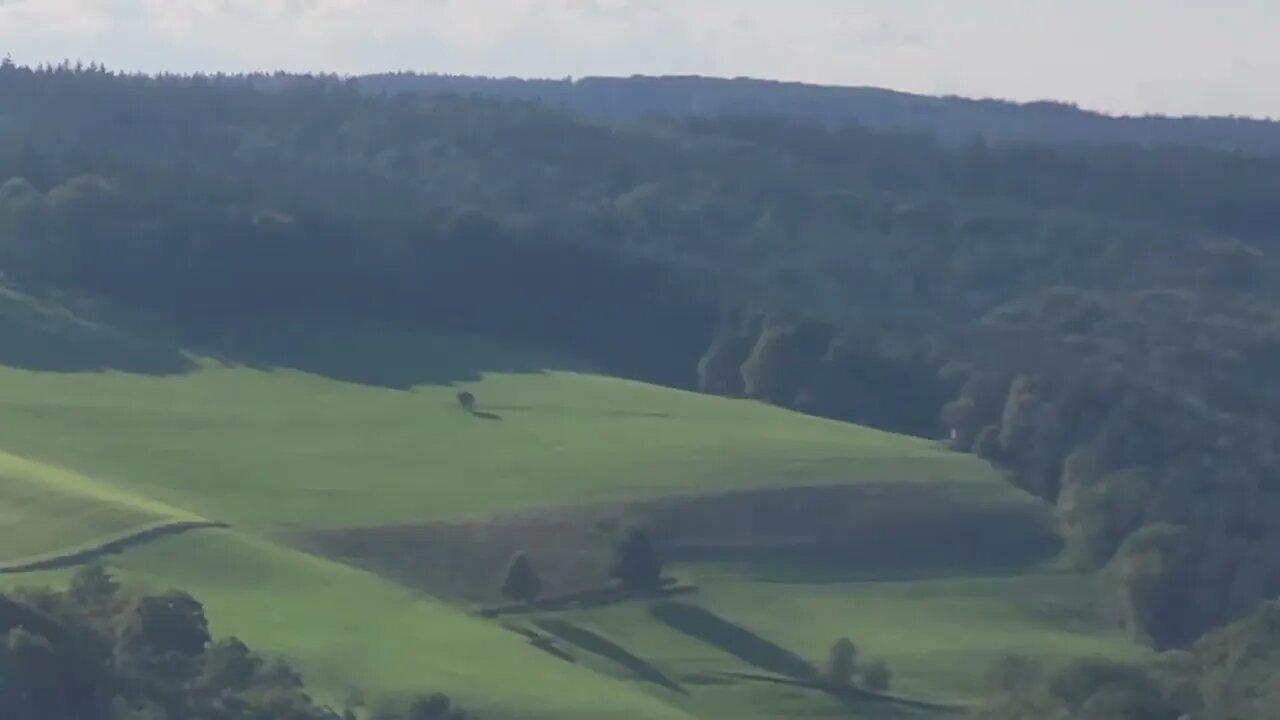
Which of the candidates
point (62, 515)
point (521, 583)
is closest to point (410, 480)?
point (521, 583)

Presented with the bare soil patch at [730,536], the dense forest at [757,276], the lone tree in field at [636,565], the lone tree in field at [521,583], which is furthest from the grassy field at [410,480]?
the dense forest at [757,276]

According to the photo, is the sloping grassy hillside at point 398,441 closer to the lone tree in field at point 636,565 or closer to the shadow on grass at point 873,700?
the lone tree in field at point 636,565

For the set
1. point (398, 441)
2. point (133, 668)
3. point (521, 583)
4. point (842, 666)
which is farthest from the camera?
point (398, 441)

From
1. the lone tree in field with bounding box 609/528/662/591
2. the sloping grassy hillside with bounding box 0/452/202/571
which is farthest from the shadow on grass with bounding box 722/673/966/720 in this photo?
the sloping grassy hillside with bounding box 0/452/202/571

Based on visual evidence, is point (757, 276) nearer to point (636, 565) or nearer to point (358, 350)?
point (358, 350)

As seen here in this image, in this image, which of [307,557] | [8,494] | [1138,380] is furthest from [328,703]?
[1138,380]

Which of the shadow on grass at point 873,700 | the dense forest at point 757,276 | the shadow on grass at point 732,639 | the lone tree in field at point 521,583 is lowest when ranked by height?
the shadow on grass at point 873,700

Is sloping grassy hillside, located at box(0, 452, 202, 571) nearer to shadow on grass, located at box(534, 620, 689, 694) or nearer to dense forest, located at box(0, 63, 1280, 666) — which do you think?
shadow on grass, located at box(534, 620, 689, 694)
